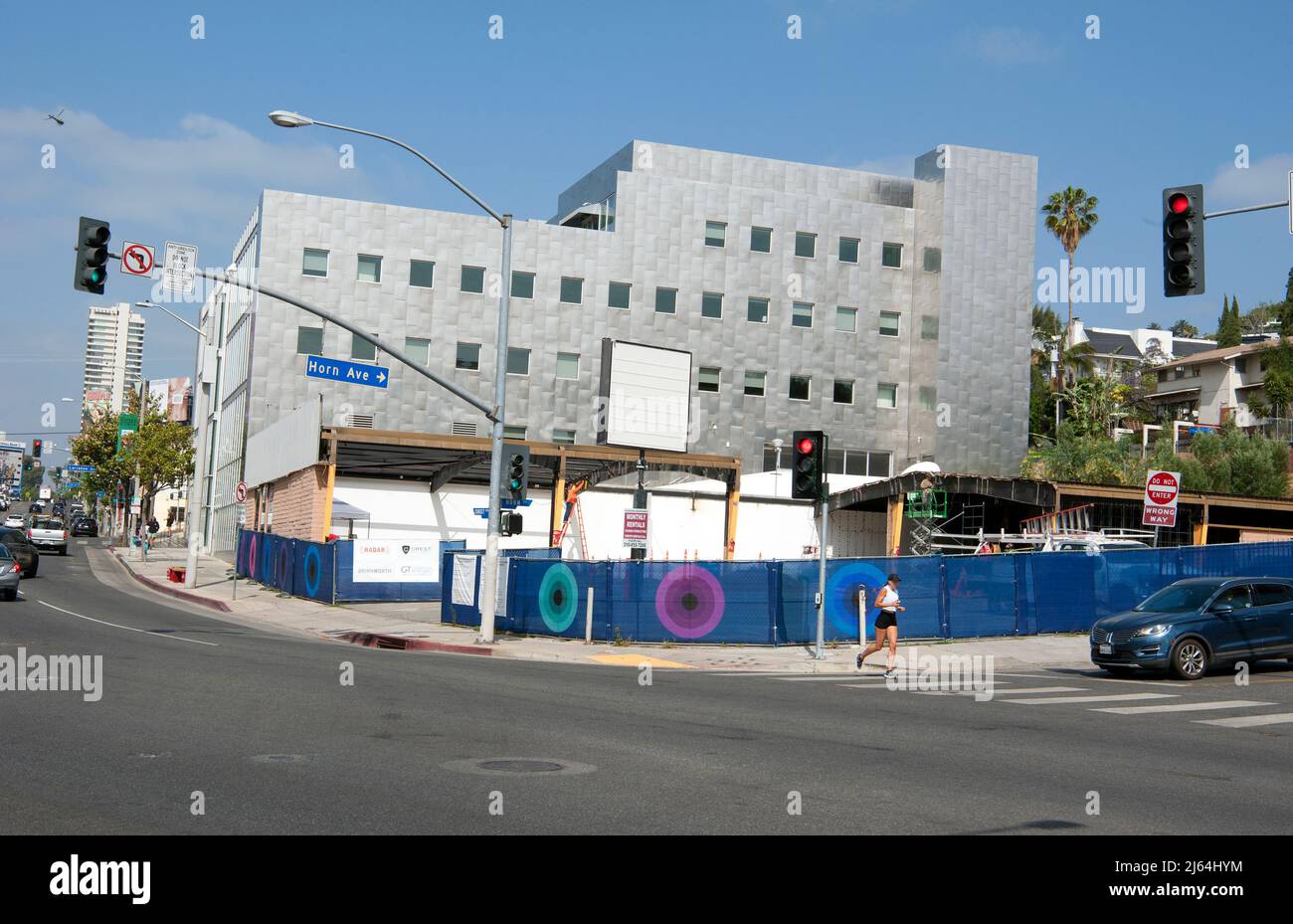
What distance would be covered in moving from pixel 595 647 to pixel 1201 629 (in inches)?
479

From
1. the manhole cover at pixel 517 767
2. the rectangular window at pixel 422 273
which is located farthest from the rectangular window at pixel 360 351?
the manhole cover at pixel 517 767

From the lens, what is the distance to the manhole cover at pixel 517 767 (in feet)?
33.2

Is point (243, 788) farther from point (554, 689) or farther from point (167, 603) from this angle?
point (167, 603)

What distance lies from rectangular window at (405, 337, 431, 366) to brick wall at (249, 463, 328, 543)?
1073 cm

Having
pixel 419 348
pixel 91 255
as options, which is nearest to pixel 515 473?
pixel 91 255

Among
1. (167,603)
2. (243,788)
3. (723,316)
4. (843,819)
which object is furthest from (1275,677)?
(723,316)

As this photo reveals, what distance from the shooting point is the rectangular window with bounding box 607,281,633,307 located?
61094 mm

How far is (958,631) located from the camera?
27500 mm

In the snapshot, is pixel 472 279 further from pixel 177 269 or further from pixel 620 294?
pixel 177 269

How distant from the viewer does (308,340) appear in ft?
191

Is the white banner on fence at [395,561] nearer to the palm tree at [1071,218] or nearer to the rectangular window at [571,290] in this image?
the rectangular window at [571,290]

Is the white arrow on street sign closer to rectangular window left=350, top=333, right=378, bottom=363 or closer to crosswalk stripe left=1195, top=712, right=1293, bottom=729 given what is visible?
crosswalk stripe left=1195, top=712, right=1293, bottom=729

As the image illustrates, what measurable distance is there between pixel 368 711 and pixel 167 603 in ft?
79.6

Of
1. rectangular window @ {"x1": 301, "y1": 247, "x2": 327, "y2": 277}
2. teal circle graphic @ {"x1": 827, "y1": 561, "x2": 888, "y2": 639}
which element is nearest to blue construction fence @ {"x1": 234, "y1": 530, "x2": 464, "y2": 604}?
teal circle graphic @ {"x1": 827, "y1": 561, "x2": 888, "y2": 639}
